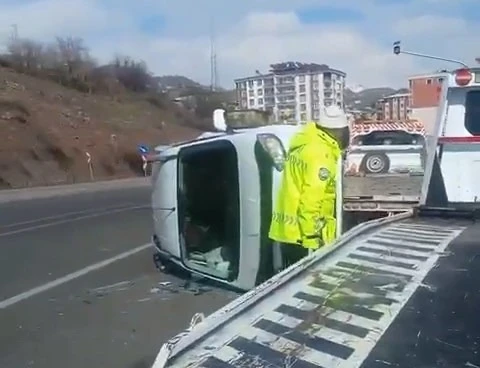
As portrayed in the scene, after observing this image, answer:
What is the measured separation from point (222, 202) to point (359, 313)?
585 cm

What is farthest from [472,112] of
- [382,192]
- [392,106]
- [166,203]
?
[392,106]

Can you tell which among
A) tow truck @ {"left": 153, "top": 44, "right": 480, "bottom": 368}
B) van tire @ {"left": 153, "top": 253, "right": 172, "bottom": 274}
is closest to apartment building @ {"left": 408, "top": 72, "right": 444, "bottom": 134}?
van tire @ {"left": 153, "top": 253, "right": 172, "bottom": 274}

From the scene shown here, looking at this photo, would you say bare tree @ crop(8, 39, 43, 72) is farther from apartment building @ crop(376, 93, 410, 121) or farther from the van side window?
the van side window

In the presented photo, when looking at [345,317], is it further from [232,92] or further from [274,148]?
[232,92]

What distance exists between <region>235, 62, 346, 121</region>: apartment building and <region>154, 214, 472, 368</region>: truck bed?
26658 millimetres

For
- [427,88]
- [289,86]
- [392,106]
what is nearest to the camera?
[427,88]

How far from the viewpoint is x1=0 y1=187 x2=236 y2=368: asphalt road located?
641cm

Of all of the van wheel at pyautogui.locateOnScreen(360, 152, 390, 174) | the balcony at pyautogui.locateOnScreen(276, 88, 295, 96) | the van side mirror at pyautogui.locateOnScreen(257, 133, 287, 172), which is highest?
the balcony at pyautogui.locateOnScreen(276, 88, 295, 96)

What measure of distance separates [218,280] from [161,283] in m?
1.52

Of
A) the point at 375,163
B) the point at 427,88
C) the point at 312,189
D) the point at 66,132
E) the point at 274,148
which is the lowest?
the point at 66,132

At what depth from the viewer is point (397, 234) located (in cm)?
527

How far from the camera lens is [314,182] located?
19.2 ft

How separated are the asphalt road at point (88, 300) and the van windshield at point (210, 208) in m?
0.37

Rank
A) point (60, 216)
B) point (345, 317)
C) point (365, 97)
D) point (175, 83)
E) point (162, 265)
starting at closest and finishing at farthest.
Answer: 1. point (345, 317)
2. point (162, 265)
3. point (60, 216)
4. point (365, 97)
5. point (175, 83)
